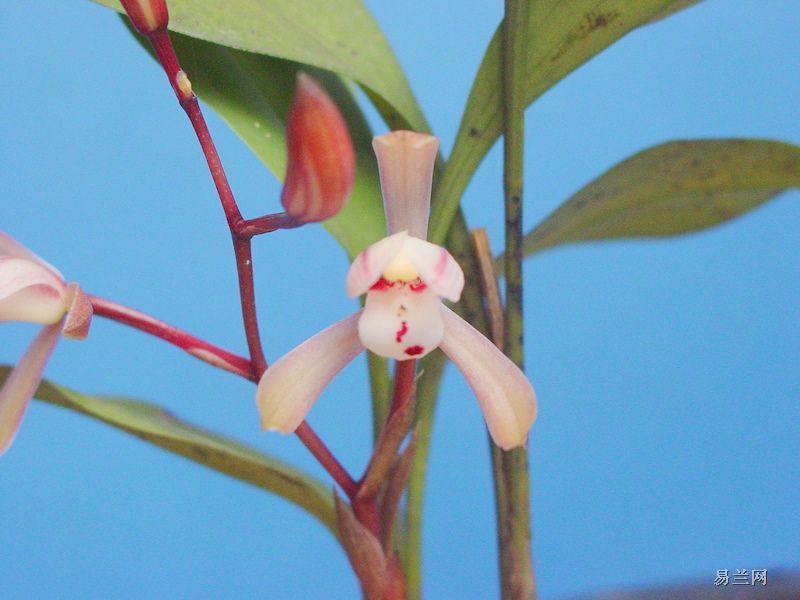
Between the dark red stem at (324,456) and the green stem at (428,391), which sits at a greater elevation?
the green stem at (428,391)

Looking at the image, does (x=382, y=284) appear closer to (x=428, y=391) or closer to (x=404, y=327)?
(x=404, y=327)

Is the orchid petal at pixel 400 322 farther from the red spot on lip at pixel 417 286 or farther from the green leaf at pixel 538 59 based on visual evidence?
the green leaf at pixel 538 59

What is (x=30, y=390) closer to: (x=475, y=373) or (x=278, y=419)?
(x=278, y=419)

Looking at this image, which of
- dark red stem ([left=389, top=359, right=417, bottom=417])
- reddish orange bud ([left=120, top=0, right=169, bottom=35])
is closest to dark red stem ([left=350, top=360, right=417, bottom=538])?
dark red stem ([left=389, top=359, right=417, bottom=417])

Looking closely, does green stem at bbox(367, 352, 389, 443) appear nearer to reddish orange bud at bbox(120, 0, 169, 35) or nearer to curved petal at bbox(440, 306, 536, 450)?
curved petal at bbox(440, 306, 536, 450)

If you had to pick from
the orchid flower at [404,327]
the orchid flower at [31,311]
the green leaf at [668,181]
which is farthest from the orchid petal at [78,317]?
the green leaf at [668,181]

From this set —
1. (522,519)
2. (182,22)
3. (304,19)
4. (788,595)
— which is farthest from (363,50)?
(788,595)

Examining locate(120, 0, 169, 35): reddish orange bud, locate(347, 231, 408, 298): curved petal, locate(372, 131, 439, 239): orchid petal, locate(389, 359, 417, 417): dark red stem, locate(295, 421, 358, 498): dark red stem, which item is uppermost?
locate(120, 0, 169, 35): reddish orange bud
